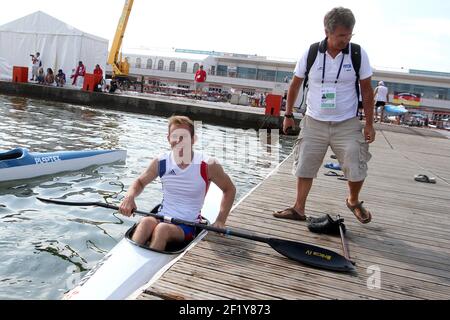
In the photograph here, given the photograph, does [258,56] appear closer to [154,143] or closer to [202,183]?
[154,143]

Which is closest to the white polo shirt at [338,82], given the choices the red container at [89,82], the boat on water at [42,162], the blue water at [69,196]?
the blue water at [69,196]

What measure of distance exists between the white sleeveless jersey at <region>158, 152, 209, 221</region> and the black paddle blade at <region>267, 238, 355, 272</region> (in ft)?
2.64

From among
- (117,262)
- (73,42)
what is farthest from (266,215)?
(73,42)

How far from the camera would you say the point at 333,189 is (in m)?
6.49

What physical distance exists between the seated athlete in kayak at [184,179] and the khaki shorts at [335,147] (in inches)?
36.1

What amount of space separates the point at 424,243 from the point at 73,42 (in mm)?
23973

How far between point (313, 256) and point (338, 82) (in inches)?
66.8

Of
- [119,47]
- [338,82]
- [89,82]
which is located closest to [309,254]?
[338,82]

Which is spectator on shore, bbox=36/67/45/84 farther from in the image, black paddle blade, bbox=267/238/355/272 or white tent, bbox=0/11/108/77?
black paddle blade, bbox=267/238/355/272

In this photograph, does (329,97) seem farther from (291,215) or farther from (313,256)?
(313,256)

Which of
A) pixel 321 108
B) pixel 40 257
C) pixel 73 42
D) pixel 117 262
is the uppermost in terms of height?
pixel 73 42

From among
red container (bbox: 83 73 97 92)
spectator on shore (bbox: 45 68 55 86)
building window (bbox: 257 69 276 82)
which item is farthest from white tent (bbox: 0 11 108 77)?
building window (bbox: 257 69 276 82)

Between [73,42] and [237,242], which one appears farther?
[73,42]

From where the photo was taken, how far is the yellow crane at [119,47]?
30375 millimetres
